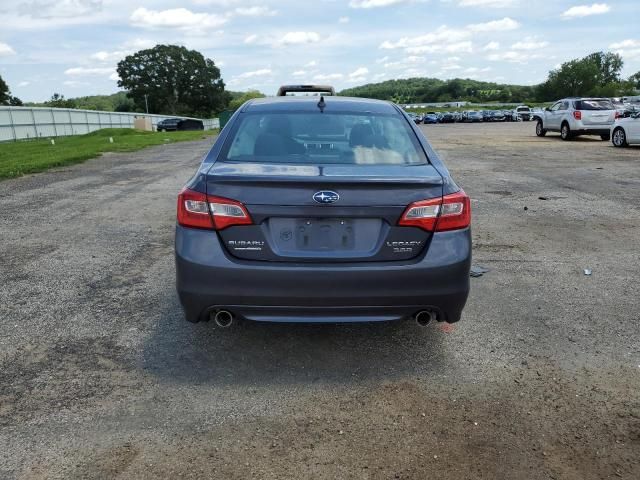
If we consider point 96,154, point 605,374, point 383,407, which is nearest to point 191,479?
point 383,407

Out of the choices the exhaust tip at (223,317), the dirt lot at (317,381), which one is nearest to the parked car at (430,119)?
the dirt lot at (317,381)

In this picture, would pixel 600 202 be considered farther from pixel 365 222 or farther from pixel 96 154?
pixel 96 154

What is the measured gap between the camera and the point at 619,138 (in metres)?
18.9

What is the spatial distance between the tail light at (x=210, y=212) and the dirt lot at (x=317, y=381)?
940 mm

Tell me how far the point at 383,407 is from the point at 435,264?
0.87 metres

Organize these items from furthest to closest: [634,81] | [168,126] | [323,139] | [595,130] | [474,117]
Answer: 1. [634,81]
2. [474,117]
3. [168,126]
4. [595,130]
5. [323,139]

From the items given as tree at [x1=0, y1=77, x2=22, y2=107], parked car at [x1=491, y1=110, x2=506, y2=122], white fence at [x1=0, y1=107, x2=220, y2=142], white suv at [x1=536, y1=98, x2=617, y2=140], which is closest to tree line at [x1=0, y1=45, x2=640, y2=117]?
tree at [x1=0, y1=77, x2=22, y2=107]

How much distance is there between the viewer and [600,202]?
29.4 ft

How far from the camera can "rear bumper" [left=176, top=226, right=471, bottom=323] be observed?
10.5 feet

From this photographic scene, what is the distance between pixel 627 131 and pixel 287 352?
1842cm

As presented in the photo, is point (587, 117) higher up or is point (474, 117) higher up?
point (587, 117)

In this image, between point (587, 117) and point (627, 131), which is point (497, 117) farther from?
point (627, 131)

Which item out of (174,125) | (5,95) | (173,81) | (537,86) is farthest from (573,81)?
(5,95)

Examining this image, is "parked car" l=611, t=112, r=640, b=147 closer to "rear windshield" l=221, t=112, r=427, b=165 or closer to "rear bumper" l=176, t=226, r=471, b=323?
"rear windshield" l=221, t=112, r=427, b=165
